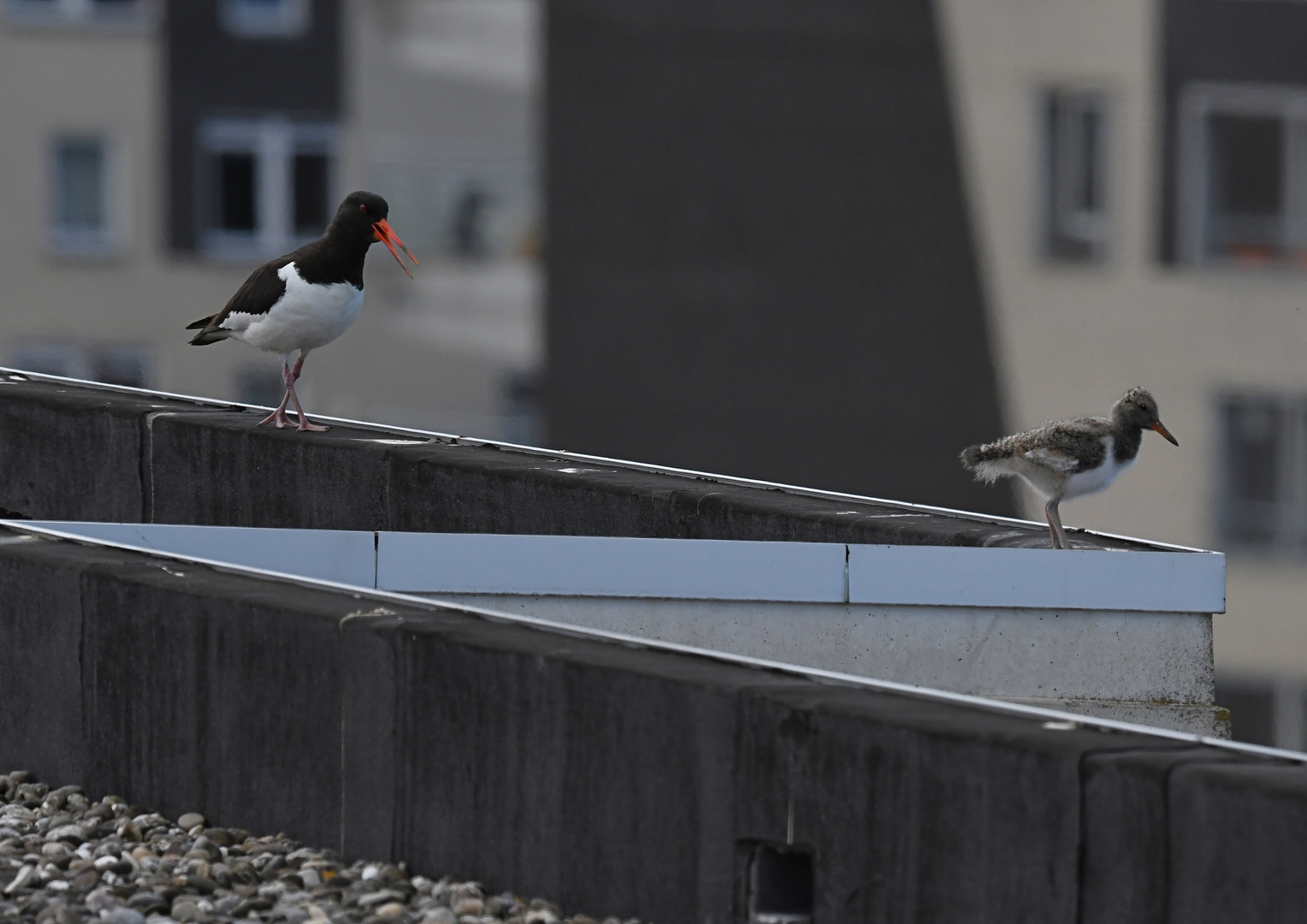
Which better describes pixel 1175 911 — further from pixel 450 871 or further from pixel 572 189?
pixel 572 189

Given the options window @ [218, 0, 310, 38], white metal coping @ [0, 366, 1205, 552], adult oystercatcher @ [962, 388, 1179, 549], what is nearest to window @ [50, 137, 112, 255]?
window @ [218, 0, 310, 38]

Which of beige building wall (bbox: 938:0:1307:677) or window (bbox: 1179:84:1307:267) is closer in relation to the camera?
beige building wall (bbox: 938:0:1307:677)

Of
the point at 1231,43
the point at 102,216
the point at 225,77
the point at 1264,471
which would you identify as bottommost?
the point at 1264,471

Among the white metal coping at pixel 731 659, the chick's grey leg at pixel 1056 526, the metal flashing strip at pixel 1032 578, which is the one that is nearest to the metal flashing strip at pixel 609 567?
the metal flashing strip at pixel 1032 578

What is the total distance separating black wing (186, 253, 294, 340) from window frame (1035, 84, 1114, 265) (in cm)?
2173

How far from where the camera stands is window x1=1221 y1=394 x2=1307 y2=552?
31.7 metres

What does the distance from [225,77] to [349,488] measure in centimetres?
2612

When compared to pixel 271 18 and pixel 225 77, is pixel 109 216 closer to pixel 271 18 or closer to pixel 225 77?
pixel 225 77

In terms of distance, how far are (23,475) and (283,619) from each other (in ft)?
15.0

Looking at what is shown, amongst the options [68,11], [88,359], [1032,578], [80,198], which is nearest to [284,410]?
[1032,578]

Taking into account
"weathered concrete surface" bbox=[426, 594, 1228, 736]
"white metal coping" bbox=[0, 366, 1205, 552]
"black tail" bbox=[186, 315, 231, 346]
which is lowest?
"weathered concrete surface" bbox=[426, 594, 1228, 736]

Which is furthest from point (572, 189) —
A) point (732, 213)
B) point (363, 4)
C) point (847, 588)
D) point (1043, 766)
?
point (1043, 766)

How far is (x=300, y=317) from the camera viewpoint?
10531mm

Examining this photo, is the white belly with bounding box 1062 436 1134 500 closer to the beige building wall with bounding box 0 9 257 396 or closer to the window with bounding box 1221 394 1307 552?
the window with bounding box 1221 394 1307 552
